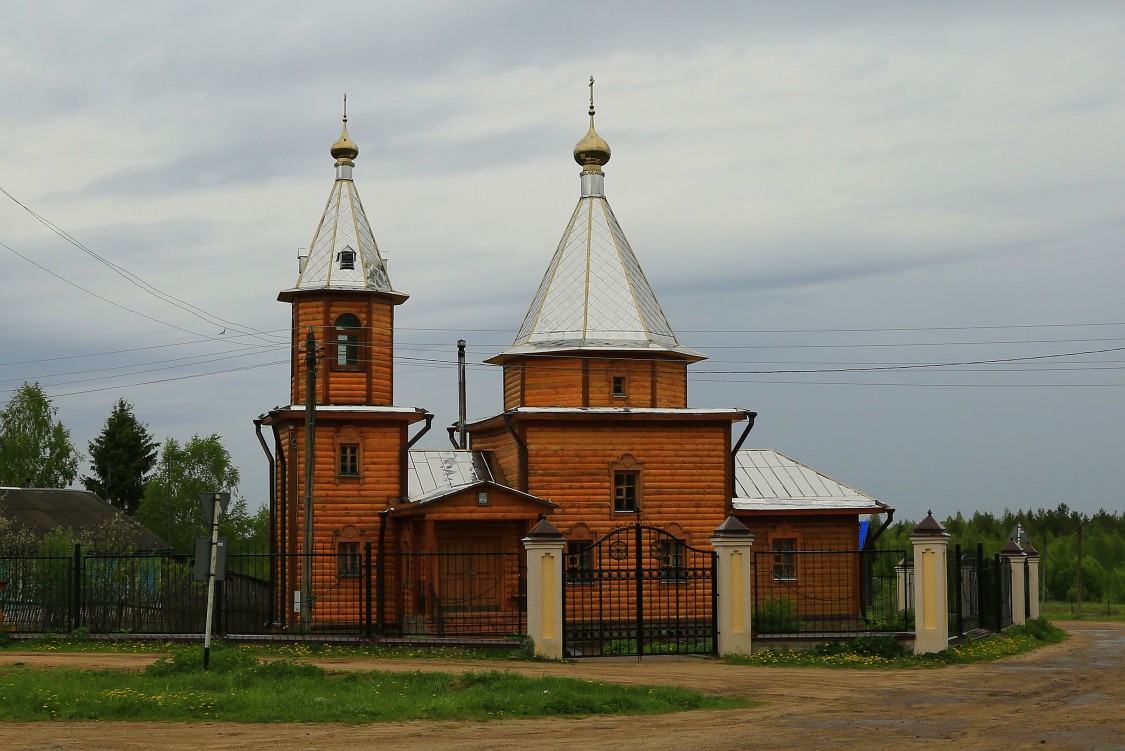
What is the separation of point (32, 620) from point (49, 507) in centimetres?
1641

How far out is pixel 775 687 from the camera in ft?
54.9

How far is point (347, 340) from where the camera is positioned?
27953mm

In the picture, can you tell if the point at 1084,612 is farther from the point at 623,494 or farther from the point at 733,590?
the point at 733,590

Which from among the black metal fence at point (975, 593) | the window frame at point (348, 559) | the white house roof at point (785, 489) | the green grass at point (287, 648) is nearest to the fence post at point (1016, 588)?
the black metal fence at point (975, 593)

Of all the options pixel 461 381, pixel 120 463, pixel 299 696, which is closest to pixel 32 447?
pixel 120 463

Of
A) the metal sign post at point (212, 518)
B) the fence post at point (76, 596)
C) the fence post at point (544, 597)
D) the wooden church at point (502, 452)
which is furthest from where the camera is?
the wooden church at point (502, 452)

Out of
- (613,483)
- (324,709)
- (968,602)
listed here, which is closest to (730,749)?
(324,709)

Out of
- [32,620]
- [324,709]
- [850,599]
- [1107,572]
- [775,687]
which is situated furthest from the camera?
[1107,572]

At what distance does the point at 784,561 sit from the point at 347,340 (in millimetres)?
10029

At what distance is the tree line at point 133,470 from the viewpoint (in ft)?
160

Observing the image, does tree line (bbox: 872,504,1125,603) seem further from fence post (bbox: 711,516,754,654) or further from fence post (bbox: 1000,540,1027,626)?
fence post (bbox: 711,516,754,654)

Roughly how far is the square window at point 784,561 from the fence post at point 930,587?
7.73 m

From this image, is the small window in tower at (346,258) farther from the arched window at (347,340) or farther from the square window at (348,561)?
the square window at (348,561)

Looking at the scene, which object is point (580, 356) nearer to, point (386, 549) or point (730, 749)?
point (386, 549)
